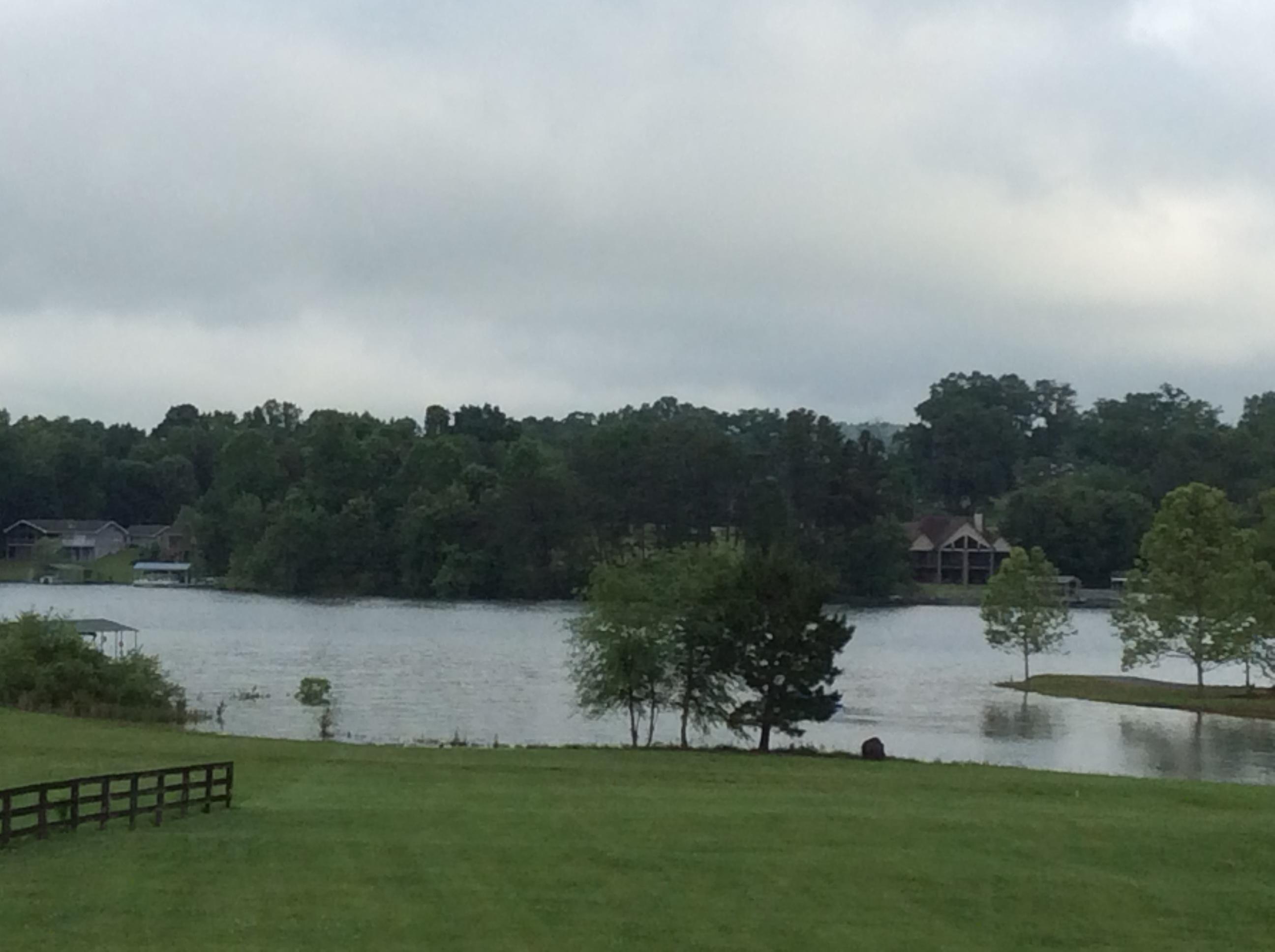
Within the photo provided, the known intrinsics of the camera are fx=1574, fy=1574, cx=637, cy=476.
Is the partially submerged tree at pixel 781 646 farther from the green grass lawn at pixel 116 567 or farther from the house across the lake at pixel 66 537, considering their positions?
the house across the lake at pixel 66 537

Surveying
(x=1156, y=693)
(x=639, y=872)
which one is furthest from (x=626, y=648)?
(x=1156, y=693)

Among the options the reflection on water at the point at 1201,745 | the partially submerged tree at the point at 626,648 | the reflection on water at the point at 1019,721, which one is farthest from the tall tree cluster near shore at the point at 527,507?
the partially submerged tree at the point at 626,648

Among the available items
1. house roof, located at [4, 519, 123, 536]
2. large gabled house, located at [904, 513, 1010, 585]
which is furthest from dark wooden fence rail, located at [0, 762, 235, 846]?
house roof, located at [4, 519, 123, 536]

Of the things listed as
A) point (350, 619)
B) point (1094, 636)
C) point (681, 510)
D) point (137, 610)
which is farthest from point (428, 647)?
point (681, 510)

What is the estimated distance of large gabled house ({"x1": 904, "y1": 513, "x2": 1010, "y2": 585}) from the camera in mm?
156750

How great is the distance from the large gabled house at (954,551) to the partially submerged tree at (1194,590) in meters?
77.8

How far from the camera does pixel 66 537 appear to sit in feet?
556

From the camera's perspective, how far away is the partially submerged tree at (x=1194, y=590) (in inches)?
2906

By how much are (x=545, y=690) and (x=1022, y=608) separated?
100ft

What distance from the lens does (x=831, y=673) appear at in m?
51.2

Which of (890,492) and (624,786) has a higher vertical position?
(890,492)

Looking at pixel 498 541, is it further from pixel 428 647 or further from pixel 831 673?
pixel 831 673

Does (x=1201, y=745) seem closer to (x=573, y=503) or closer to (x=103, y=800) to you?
(x=103, y=800)

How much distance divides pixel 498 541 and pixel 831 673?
9568 centimetres
